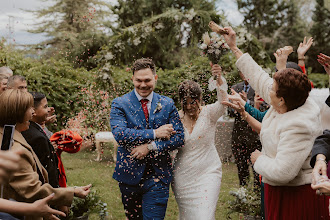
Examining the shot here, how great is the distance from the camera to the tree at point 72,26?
61.9ft

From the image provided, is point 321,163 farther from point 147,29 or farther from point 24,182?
point 147,29

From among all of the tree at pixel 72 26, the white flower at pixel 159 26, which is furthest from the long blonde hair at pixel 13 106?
the tree at pixel 72 26

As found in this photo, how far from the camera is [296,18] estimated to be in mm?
23953

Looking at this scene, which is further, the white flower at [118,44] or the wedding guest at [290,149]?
the white flower at [118,44]

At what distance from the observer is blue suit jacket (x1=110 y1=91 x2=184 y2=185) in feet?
11.2

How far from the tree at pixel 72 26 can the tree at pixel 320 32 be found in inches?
468

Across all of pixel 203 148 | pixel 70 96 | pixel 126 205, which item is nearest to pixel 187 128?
pixel 203 148

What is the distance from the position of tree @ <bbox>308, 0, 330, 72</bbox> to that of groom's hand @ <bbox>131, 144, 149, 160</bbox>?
1928cm

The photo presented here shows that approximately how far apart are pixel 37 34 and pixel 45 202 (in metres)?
23.9

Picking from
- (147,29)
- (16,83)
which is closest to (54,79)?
(147,29)

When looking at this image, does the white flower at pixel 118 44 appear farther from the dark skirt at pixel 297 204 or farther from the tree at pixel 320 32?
the tree at pixel 320 32

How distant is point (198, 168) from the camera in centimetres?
395

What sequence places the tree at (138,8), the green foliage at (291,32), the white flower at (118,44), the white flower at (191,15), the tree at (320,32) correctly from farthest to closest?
the green foliage at (291,32) → the tree at (320,32) → the tree at (138,8) → the white flower at (118,44) → the white flower at (191,15)

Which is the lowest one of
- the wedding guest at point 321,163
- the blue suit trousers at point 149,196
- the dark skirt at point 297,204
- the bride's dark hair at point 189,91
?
the blue suit trousers at point 149,196
